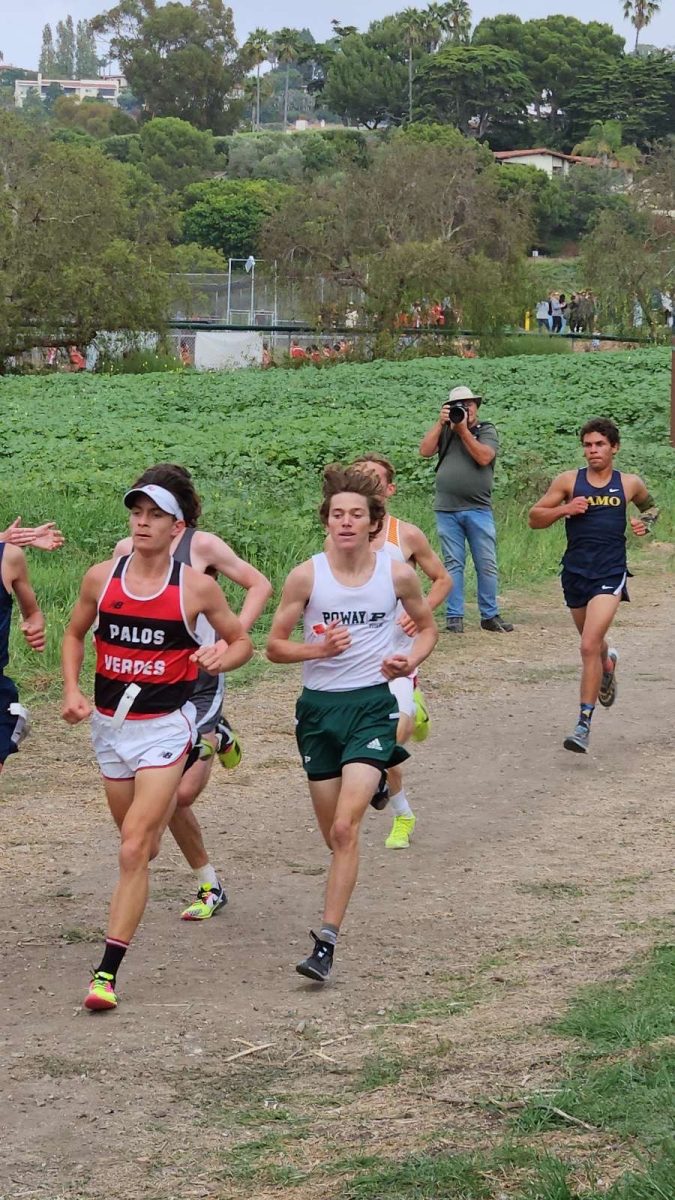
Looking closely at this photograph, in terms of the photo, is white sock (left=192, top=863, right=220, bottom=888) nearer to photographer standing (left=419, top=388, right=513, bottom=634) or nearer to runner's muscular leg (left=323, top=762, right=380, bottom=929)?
runner's muscular leg (left=323, top=762, right=380, bottom=929)

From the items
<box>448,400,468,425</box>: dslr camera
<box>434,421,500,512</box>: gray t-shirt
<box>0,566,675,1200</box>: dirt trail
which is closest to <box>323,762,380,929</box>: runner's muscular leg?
<box>0,566,675,1200</box>: dirt trail

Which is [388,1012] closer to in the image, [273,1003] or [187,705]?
[273,1003]

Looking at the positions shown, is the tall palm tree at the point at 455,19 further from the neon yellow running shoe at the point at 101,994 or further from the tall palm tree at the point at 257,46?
the neon yellow running shoe at the point at 101,994

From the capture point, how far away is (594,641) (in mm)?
10039

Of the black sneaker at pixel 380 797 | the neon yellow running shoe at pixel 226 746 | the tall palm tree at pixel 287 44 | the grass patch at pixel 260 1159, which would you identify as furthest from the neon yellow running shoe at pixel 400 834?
the tall palm tree at pixel 287 44

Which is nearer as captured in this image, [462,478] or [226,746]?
[226,746]

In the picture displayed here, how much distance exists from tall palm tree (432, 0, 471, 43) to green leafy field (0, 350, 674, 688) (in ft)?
418

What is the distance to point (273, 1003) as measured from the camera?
6.00 m

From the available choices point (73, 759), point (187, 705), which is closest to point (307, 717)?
point (187, 705)

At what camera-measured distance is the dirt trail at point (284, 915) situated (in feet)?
16.8

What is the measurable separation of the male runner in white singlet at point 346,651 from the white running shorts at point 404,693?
744 millimetres

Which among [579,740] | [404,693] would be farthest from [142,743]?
[579,740]

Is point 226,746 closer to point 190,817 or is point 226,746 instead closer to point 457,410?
point 190,817

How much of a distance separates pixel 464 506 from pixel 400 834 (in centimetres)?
582
